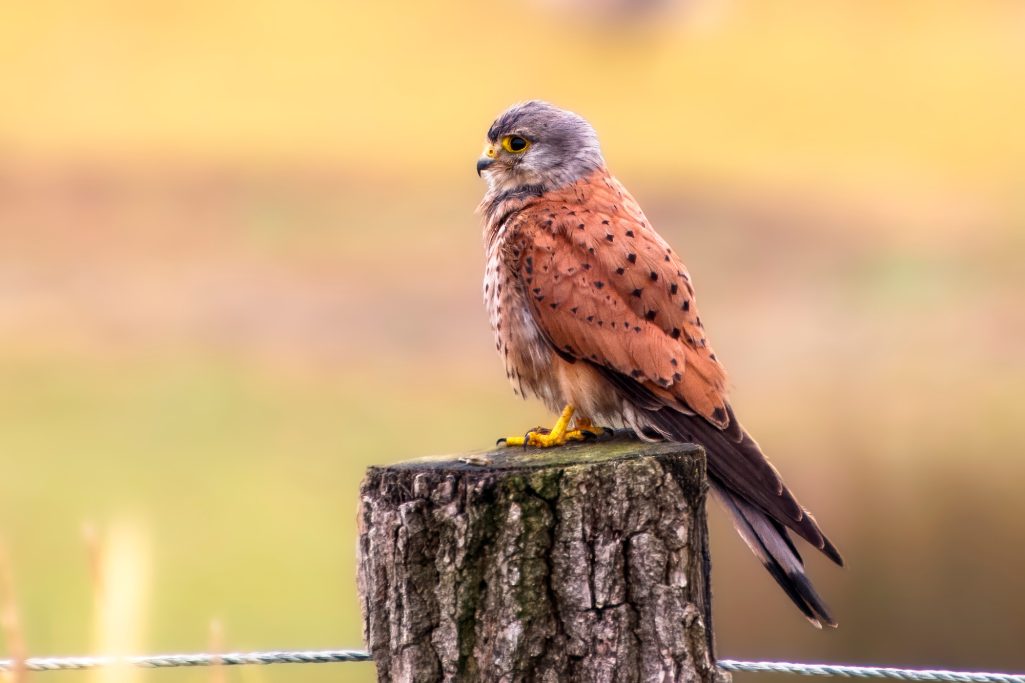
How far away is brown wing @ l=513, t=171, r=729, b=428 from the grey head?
1.12ft

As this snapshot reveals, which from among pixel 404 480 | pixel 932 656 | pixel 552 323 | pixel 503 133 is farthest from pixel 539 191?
pixel 932 656

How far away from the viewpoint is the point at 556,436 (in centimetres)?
251

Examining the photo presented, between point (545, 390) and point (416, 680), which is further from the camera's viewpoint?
point (545, 390)

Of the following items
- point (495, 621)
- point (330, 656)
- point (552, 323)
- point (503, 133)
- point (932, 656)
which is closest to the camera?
point (495, 621)

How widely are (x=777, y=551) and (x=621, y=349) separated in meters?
0.50

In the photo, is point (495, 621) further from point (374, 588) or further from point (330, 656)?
point (330, 656)

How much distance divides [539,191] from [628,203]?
235 mm

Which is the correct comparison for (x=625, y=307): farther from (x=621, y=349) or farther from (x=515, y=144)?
(x=515, y=144)

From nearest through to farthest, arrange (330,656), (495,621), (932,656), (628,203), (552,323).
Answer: (495,621) < (330,656) < (552,323) < (628,203) < (932,656)

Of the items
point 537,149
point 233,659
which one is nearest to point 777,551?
point 233,659

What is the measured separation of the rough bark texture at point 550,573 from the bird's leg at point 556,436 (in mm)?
458

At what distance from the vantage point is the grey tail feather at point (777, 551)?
2.40 meters

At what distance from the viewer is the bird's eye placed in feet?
10.5

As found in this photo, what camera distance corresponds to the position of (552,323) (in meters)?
2.72
